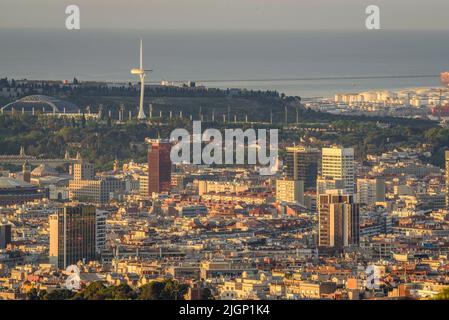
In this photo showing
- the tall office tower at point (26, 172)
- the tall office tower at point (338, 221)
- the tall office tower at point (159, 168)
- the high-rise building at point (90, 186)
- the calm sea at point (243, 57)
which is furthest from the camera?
the calm sea at point (243, 57)

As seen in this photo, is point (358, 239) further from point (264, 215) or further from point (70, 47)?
point (70, 47)

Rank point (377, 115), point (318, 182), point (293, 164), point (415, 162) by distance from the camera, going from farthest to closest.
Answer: point (377, 115), point (415, 162), point (293, 164), point (318, 182)

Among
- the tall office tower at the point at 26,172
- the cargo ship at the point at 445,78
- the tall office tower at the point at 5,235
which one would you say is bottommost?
the tall office tower at the point at 5,235

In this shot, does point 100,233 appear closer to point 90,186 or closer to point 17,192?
point 17,192

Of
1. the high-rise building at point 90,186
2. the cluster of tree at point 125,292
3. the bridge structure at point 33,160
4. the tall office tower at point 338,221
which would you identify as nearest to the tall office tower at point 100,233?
the tall office tower at point 338,221

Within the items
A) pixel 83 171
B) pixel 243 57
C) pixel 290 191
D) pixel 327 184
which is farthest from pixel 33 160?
pixel 243 57

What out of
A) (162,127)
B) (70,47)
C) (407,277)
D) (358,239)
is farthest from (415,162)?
(70,47)

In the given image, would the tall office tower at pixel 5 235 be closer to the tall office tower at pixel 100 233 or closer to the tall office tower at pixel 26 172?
the tall office tower at pixel 100 233
